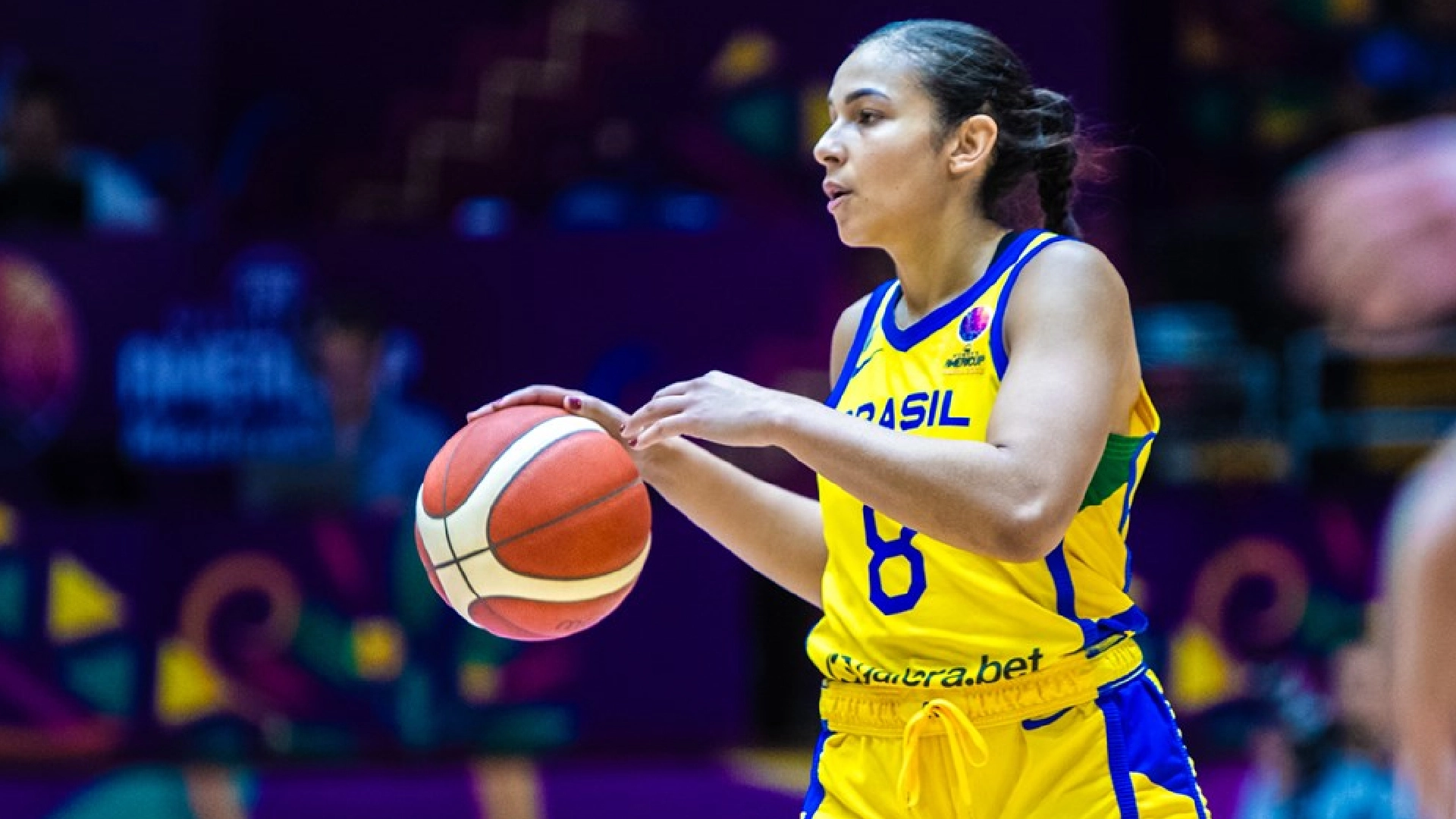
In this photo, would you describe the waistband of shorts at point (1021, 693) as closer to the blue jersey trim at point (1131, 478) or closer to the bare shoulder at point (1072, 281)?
the blue jersey trim at point (1131, 478)

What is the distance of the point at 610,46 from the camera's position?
406 inches

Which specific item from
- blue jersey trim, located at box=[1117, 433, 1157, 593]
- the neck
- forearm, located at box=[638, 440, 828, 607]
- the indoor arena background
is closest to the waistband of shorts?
blue jersey trim, located at box=[1117, 433, 1157, 593]

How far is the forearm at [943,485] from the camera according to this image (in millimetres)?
2820

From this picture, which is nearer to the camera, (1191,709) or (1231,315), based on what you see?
(1191,709)

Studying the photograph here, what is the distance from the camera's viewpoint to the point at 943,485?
2.83m

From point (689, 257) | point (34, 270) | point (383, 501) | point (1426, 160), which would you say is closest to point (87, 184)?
point (34, 270)

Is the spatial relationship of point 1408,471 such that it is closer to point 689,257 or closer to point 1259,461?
point 1259,461

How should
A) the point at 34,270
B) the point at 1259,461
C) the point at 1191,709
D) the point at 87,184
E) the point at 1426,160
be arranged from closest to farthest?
the point at 1426,160 < the point at 1191,709 < the point at 34,270 < the point at 1259,461 < the point at 87,184

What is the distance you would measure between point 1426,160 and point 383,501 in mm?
5431

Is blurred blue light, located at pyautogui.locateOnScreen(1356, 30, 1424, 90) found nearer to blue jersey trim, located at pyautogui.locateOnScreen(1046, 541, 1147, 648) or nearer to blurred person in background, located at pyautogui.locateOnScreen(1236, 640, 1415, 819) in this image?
blurred person in background, located at pyautogui.locateOnScreen(1236, 640, 1415, 819)

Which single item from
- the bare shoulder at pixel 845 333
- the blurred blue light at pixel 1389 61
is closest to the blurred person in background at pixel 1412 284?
the bare shoulder at pixel 845 333

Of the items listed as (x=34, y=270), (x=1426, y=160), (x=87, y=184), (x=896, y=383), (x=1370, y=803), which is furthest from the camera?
(x=87, y=184)

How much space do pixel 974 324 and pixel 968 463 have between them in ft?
1.26

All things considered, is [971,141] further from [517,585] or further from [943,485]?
[517,585]
